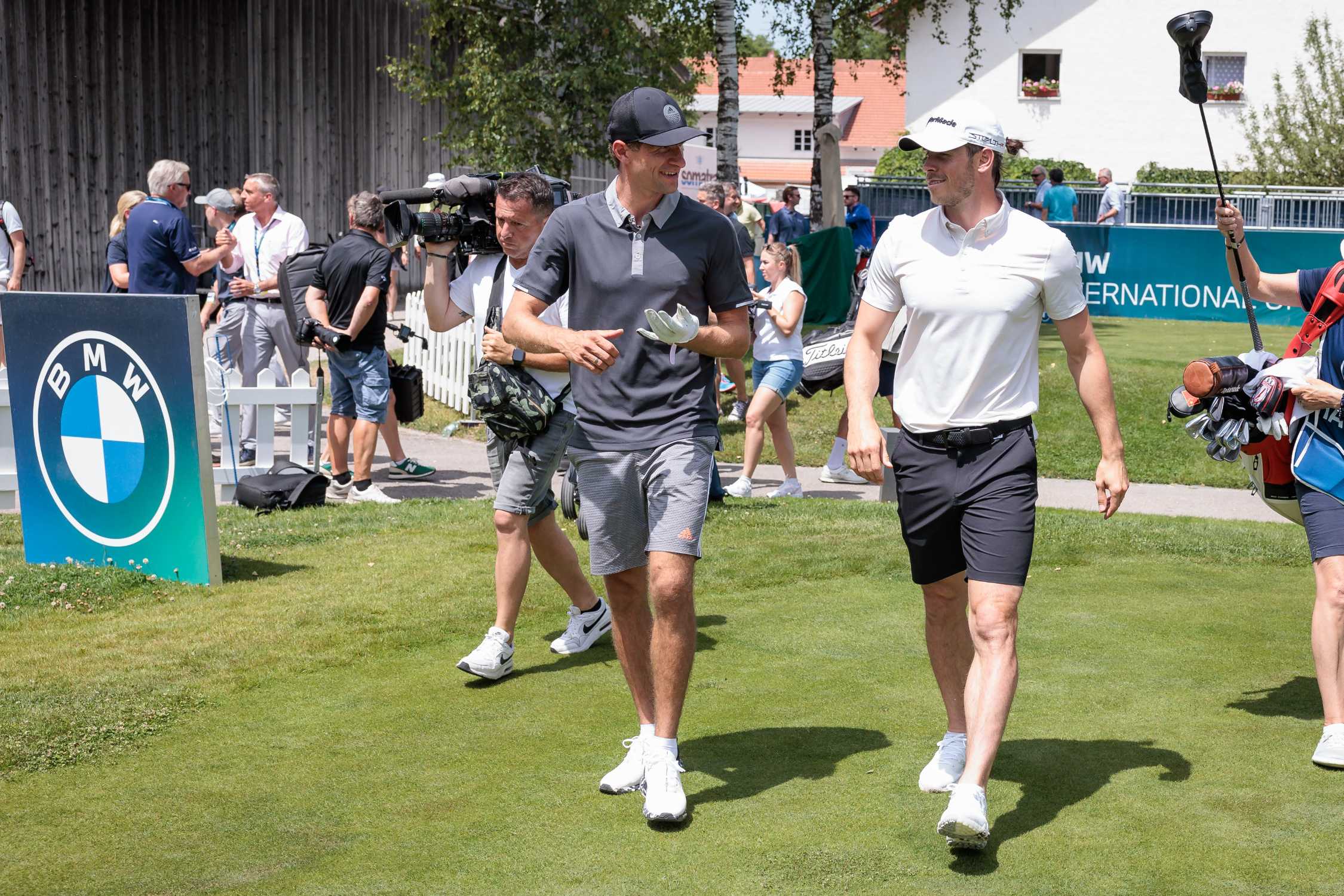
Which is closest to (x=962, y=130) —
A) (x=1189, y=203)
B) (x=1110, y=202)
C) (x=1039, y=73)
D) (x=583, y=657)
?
(x=583, y=657)

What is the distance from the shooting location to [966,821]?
3.63 metres

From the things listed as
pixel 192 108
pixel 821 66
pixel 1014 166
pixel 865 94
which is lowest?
pixel 192 108

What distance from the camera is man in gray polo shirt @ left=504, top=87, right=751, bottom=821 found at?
4148mm

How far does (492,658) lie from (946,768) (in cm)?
191

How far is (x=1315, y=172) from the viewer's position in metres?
34.8

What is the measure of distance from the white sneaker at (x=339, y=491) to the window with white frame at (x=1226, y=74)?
33.9 metres

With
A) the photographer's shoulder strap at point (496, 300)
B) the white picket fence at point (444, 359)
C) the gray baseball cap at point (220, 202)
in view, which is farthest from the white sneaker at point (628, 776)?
the white picket fence at point (444, 359)

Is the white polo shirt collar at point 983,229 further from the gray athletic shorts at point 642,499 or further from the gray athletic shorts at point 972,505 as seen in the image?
the gray athletic shorts at point 642,499

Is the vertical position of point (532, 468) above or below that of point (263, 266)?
Result: below

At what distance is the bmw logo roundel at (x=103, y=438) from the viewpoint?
22.5 ft

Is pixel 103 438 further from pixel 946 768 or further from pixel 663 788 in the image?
pixel 946 768

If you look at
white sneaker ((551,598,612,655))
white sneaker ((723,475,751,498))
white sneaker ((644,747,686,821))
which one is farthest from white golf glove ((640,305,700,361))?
white sneaker ((723,475,751,498))

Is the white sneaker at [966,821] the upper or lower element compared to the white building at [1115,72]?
lower

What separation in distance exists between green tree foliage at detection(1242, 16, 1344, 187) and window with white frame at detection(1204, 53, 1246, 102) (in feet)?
3.28
